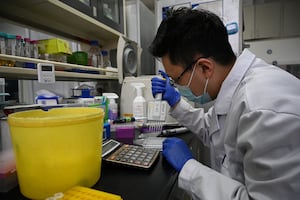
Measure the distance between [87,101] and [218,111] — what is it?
634mm

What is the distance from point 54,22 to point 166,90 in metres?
0.86

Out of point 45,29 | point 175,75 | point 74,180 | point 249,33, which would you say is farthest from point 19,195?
point 249,33

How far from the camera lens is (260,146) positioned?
511 mm

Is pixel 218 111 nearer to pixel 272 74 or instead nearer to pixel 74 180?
pixel 272 74

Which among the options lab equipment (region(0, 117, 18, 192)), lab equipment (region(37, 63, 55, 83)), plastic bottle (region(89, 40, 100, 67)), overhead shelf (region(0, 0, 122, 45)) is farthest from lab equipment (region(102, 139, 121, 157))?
plastic bottle (region(89, 40, 100, 67))

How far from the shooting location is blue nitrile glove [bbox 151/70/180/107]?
1206mm

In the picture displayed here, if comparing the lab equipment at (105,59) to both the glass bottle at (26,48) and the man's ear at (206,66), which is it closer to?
the glass bottle at (26,48)

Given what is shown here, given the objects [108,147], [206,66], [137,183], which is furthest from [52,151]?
[206,66]

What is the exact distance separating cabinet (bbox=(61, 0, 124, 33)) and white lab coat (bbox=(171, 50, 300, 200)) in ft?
3.21

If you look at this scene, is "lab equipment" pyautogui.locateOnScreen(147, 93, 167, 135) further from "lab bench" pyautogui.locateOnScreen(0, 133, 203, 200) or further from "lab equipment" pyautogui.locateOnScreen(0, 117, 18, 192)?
"lab equipment" pyautogui.locateOnScreen(0, 117, 18, 192)

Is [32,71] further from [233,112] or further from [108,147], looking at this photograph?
[233,112]

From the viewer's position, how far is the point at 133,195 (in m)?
0.54

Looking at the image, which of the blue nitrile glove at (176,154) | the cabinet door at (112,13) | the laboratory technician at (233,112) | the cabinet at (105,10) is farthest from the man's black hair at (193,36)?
the cabinet door at (112,13)

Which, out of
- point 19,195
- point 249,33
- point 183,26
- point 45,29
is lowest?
point 19,195
